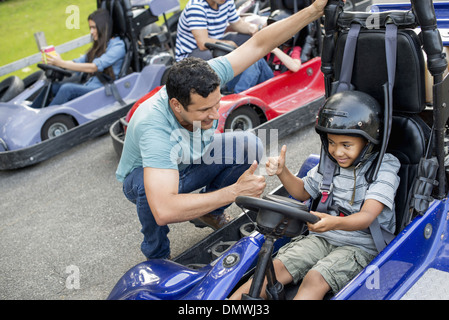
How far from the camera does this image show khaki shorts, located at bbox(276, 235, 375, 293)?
1.95m

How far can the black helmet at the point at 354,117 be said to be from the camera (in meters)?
1.99

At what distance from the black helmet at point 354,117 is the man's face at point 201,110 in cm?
48

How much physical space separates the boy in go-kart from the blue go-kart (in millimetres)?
81

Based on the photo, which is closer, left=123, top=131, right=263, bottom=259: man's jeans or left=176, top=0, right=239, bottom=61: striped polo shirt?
left=123, top=131, right=263, bottom=259: man's jeans

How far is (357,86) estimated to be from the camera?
2.23m

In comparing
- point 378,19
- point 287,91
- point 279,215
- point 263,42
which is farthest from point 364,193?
point 287,91

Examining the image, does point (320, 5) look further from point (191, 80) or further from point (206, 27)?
point (206, 27)

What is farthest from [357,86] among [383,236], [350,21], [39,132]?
[39,132]

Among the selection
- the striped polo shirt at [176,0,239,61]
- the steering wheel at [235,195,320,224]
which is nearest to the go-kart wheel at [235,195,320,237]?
the steering wheel at [235,195,320,224]

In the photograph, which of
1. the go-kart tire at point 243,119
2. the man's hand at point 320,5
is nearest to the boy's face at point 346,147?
the man's hand at point 320,5

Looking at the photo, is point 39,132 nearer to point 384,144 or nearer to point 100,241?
point 100,241

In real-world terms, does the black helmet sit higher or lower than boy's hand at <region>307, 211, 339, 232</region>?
higher

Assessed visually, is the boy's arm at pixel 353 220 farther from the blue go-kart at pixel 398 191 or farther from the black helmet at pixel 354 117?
the black helmet at pixel 354 117

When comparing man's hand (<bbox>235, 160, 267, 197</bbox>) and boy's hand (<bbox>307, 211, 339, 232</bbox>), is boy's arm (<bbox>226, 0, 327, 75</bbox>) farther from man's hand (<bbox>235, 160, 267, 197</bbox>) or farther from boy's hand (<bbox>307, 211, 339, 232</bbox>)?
boy's hand (<bbox>307, 211, 339, 232</bbox>)
